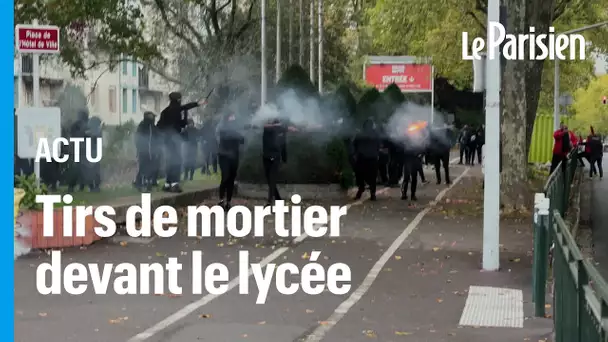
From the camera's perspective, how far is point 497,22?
1298 centimetres

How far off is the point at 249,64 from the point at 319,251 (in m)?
25.0

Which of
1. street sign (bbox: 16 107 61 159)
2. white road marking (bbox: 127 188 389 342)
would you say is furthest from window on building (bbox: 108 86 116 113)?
white road marking (bbox: 127 188 389 342)

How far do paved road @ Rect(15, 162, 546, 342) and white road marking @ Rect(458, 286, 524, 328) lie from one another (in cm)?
13

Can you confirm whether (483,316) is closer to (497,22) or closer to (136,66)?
(497,22)

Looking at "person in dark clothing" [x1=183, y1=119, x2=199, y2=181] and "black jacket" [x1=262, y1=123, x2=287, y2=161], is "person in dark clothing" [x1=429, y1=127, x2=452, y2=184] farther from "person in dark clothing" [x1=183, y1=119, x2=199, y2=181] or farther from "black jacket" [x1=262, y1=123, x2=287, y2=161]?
"black jacket" [x1=262, y1=123, x2=287, y2=161]

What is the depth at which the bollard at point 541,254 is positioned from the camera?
32.4 feet

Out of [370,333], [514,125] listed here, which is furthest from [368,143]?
[370,333]

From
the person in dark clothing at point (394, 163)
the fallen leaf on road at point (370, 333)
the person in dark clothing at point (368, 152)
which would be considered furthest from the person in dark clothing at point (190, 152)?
the fallen leaf on road at point (370, 333)

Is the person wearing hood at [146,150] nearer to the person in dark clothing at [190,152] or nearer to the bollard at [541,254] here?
the person in dark clothing at [190,152]

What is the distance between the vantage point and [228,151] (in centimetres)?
1877

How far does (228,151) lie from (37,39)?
15.5ft

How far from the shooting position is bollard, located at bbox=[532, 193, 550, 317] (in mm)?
9875

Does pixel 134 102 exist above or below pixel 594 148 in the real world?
above

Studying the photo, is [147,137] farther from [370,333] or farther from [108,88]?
[108,88]
